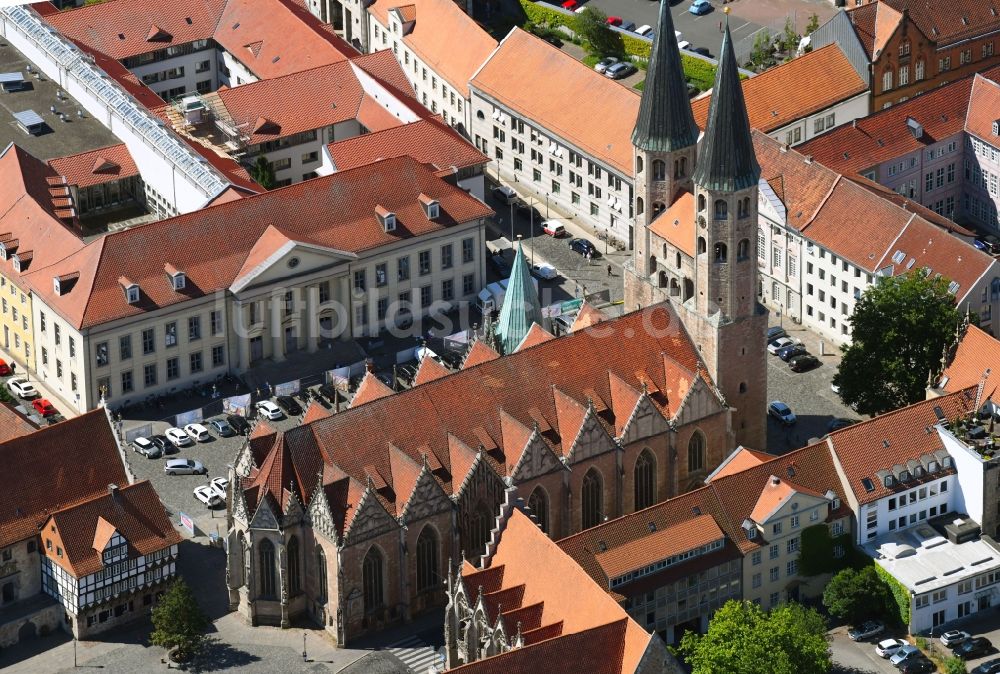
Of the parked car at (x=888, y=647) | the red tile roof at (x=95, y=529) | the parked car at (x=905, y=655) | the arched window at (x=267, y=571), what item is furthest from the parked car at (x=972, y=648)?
the red tile roof at (x=95, y=529)

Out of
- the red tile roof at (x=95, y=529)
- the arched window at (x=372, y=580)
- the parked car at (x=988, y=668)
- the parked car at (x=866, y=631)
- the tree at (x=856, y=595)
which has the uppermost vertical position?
the red tile roof at (x=95, y=529)

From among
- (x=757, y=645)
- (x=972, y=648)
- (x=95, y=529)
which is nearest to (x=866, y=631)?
(x=972, y=648)

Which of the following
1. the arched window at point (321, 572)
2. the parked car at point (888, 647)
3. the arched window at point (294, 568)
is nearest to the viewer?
the parked car at point (888, 647)

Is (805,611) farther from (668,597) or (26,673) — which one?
(26,673)

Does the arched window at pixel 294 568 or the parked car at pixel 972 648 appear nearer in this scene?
the parked car at pixel 972 648

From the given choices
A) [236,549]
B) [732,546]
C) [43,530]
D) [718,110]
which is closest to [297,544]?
[236,549]

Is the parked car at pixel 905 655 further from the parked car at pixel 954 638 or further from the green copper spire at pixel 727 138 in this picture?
the green copper spire at pixel 727 138

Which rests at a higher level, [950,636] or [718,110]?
[718,110]
